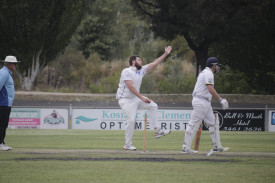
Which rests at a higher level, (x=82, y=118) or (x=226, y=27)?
(x=226, y=27)

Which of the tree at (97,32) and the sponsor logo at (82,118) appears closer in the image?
the sponsor logo at (82,118)

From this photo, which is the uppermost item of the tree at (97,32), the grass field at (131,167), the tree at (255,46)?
the tree at (97,32)

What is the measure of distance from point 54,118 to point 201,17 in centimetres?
1360

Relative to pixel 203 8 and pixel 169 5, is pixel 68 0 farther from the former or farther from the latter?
pixel 203 8

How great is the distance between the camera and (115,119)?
23.8m

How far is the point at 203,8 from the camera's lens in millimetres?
32719

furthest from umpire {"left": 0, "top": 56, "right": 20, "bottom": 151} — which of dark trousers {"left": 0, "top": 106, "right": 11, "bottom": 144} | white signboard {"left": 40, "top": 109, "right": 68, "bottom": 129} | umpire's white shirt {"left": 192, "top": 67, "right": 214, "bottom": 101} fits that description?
white signboard {"left": 40, "top": 109, "right": 68, "bottom": 129}

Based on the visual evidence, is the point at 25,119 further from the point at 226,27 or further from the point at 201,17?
the point at 226,27

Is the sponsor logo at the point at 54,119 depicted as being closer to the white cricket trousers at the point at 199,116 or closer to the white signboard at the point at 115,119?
the white signboard at the point at 115,119

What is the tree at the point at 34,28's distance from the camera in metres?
37.2

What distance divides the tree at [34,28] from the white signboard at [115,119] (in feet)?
50.2

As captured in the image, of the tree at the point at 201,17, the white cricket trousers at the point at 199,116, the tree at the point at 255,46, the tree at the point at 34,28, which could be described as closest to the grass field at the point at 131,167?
the white cricket trousers at the point at 199,116

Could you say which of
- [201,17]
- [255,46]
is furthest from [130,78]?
[255,46]

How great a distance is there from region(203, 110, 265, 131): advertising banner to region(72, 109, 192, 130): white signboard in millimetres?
1323
